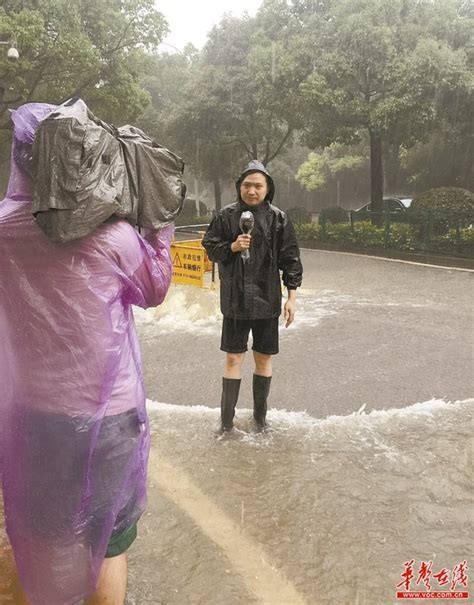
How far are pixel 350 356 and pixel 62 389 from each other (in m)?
4.12

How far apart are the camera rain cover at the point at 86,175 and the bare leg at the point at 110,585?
3.22 feet

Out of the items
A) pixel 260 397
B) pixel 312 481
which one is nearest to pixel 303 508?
pixel 312 481

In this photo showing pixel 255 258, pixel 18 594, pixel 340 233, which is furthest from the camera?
pixel 340 233

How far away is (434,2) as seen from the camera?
1571 centimetres

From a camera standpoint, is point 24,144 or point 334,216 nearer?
point 24,144

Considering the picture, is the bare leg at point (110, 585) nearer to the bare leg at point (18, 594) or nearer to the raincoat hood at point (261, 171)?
the bare leg at point (18, 594)

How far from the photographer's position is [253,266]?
3330mm

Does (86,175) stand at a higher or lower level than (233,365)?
higher

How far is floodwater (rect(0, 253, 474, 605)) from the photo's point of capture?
7.45ft

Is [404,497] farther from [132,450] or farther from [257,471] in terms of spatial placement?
[132,450]

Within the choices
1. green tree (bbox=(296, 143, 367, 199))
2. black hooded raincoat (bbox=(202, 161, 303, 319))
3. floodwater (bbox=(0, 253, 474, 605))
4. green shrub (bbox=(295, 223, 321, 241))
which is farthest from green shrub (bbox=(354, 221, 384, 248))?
green tree (bbox=(296, 143, 367, 199))

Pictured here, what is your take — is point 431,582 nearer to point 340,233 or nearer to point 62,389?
point 62,389

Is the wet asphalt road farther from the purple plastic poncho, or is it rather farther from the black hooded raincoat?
the purple plastic poncho

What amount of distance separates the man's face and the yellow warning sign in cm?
486
